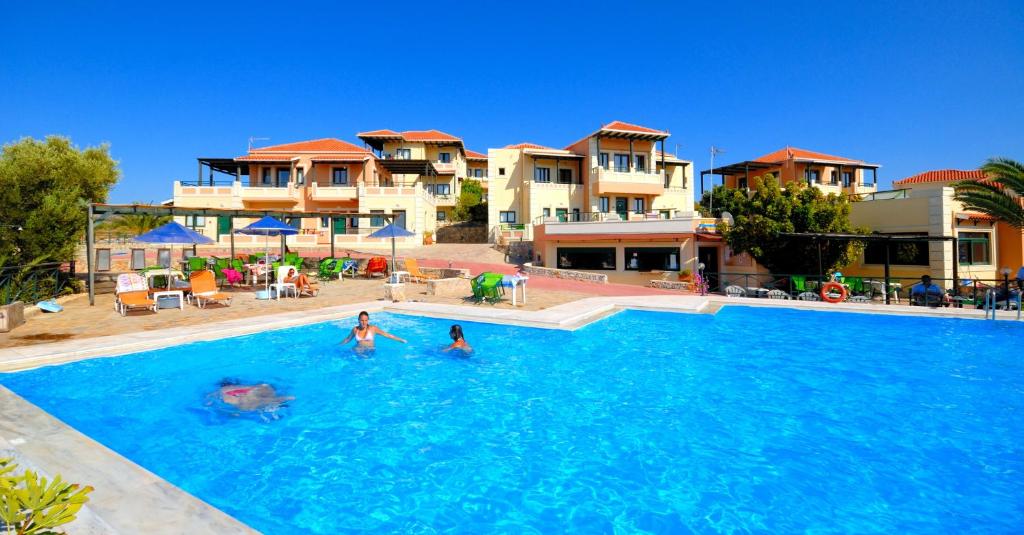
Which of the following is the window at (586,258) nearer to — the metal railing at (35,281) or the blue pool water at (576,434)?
the blue pool water at (576,434)

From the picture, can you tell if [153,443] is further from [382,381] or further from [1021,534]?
[1021,534]

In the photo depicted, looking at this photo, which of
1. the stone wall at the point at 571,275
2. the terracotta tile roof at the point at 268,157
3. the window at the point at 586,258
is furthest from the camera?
the terracotta tile roof at the point at 268,157

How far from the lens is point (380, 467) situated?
5.42 m

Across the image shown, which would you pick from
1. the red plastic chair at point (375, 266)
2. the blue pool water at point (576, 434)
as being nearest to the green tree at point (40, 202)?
the blue pool water at point (576, 434)

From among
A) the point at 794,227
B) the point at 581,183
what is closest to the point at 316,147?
the point at 581,183

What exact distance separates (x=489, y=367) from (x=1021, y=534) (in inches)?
275

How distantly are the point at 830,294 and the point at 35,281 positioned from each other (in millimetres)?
24853

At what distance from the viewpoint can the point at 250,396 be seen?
7496 mm

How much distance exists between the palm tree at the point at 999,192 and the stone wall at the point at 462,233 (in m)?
30.2

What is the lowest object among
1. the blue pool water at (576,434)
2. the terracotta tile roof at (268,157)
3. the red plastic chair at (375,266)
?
the blue pool water at (576,434)

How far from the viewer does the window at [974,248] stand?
24.2 meters

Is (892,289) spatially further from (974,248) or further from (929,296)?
(974,248)

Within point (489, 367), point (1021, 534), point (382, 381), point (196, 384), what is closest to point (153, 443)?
point (196, 384)

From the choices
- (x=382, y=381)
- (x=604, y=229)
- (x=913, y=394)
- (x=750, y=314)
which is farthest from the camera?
(x=604, y=229)
